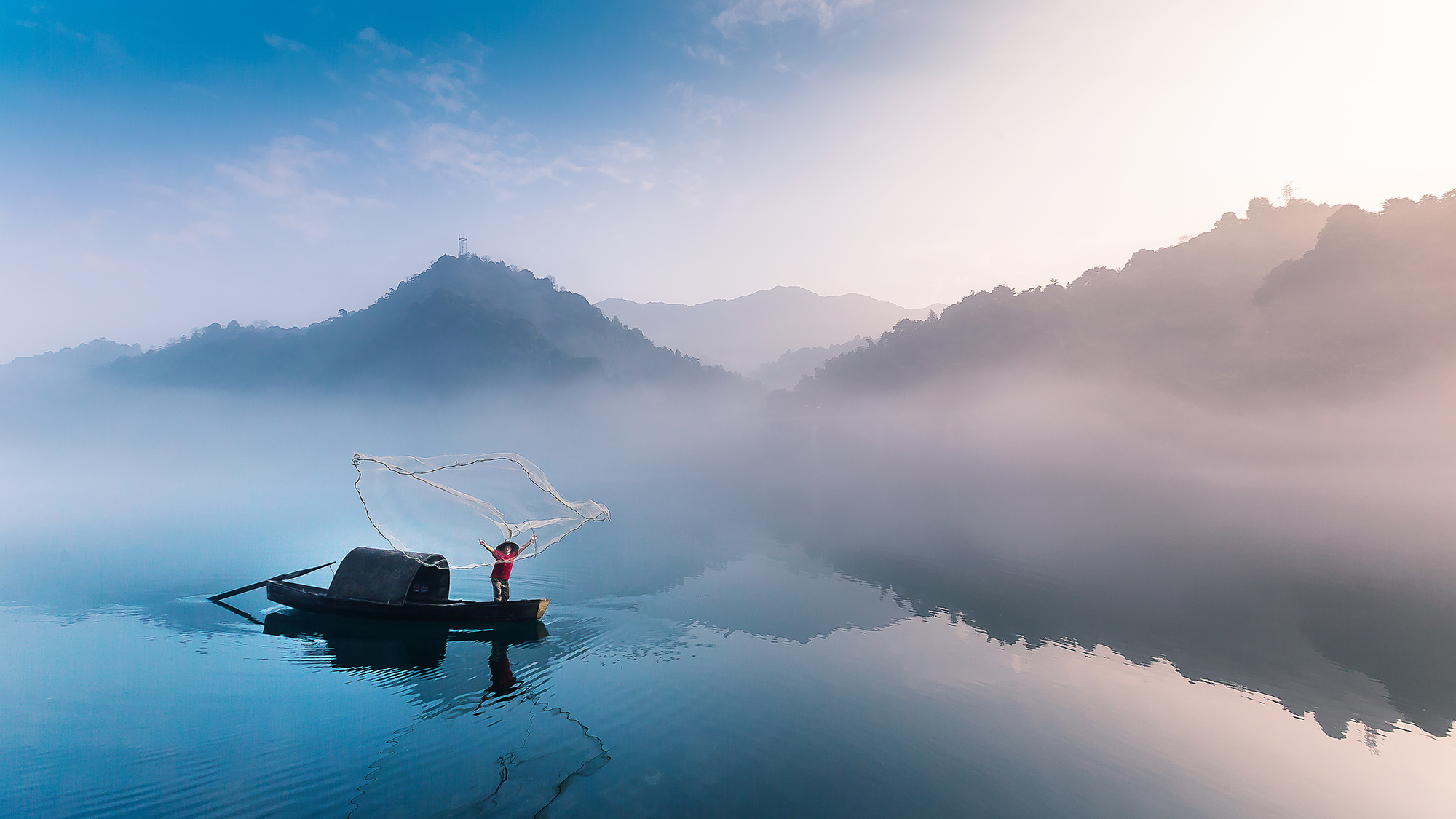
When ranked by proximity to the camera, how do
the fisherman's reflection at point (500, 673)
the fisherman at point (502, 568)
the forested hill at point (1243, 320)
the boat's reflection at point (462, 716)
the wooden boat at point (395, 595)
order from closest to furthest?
the boat's reflection at point (462, 716)
the fisherman's reflection at point (500, 673)
the wooden boat at point (395, 595)
the fisherman at point (502, 568)
the forested hill at point (1243, 320)

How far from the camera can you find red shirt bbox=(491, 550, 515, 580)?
1759 centimetres

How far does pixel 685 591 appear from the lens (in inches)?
946

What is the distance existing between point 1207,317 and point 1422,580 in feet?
448

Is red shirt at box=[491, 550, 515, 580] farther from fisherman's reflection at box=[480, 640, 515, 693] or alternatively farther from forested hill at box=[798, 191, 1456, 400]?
forested hill at box=[798, 191, 1456, 400]

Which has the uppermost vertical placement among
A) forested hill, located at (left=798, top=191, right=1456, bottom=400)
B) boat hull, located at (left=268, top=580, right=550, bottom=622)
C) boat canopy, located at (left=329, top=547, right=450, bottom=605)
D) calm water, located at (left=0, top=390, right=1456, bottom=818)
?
forested hill, located at (left=798, top=191, right=1456, bottom=400)

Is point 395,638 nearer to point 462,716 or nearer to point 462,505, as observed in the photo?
point 462,505

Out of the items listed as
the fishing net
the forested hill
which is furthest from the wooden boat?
the forested hill

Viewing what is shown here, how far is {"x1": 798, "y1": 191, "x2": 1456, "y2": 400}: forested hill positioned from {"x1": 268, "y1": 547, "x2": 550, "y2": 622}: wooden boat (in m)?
149

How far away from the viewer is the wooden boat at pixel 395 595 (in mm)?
17203

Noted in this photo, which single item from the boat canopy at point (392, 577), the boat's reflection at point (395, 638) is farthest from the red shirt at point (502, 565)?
the boat canopy at point (392, 577)

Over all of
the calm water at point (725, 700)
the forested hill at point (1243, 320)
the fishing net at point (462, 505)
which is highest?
the forested hill at point (1243, 320)

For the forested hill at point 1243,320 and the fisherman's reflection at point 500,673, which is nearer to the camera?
the fisherman's reflection at point 500,673

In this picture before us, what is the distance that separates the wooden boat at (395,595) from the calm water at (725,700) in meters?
0.70

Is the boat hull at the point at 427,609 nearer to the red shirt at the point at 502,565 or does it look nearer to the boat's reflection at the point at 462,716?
the boat's reflection at the point at 462,716
